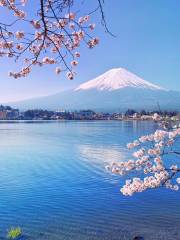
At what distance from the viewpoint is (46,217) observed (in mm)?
9086

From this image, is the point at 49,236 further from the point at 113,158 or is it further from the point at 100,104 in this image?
the point at 100,104

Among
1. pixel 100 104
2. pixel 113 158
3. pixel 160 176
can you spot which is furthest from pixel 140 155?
pixel 100 104

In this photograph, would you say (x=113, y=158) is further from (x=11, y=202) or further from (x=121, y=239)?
(x=121, y=239)

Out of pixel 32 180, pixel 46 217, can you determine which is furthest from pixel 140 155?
pixel 32 180

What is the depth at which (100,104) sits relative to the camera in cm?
17000

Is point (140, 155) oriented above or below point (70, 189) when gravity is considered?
above

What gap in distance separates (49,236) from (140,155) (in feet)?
8.92

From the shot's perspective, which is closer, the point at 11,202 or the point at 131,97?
the point at 11,202

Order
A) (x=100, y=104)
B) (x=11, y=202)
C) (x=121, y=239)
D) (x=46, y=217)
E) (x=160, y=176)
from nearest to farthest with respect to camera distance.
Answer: (x=160, y=176)
(x=121, y=239)
(x=46, y=217)
(x=11, y=202)
(x=100, y=104)

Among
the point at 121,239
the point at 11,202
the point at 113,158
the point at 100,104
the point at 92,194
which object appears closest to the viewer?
the point at 121,239

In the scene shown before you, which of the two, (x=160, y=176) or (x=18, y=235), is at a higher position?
(x=160, y=176)

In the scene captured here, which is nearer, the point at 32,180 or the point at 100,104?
the point at 32,180

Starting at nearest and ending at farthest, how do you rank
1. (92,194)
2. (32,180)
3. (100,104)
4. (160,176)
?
(160,176)
(92,194)
(32,180)
(100,104)

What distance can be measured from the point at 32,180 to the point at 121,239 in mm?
6374
